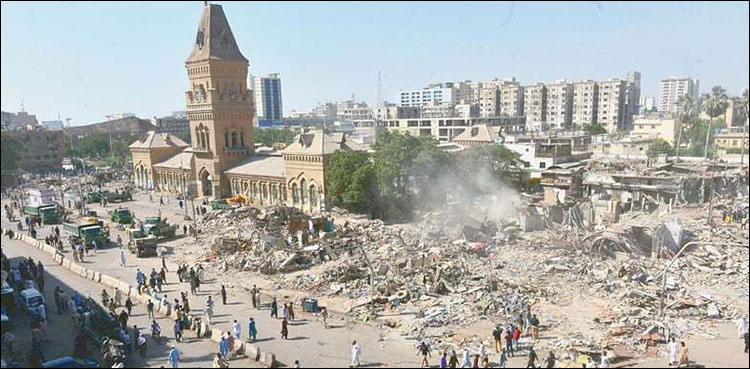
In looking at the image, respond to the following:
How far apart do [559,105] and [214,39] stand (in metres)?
98.8

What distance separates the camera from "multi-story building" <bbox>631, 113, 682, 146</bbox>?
89.1m

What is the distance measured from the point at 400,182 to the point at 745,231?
2566 centimetres

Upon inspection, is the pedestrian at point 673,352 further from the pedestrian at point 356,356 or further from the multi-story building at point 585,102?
the multi-story building at point 585,102

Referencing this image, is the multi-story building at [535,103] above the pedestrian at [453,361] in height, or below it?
above

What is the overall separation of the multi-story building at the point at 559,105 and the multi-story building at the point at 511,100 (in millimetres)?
7276

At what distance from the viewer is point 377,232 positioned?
120 ft

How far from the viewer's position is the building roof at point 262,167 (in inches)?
2028

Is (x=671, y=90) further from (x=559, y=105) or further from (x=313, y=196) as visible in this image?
(x=313, y=196)

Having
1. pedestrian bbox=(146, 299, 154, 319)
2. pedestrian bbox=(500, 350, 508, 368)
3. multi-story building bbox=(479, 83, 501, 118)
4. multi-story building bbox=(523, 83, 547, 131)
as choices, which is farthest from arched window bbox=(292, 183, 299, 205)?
multi-story building bbox=(523, 83, 547, 131)

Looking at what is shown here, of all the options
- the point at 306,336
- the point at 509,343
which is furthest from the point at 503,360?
the point at 306,336

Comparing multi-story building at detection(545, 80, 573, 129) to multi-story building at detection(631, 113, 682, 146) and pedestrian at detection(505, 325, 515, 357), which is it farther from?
pedestrian at detection(505, 325, 515, 357)

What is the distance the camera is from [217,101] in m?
55.0

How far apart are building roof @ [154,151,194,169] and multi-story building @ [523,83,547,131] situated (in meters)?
90.2

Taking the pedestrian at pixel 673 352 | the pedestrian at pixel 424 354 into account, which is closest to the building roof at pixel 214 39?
the pedestrian at pixel 424 354
